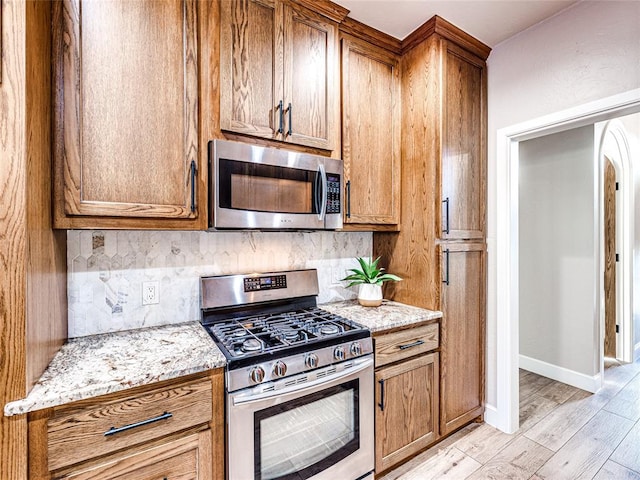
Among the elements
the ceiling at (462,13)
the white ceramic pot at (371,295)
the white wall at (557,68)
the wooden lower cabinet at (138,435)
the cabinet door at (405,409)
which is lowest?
the cabinet door at (405,409)

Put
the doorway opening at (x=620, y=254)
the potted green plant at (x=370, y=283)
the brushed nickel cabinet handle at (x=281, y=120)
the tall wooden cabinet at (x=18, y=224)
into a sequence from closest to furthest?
the tall wooden cabinet at (x=18, y=224) → the brushed nickel cabinet handle at (x=281, y=120) → the potted green plant at (x=370, y=283) → the doorway opening at (x=620, y=254)

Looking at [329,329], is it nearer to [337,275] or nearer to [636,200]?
[337,275]

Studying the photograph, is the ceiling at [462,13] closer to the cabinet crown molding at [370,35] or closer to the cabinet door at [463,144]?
the cabinet crown molding at [370,35]

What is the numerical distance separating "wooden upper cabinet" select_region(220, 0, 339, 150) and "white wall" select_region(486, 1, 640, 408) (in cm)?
121

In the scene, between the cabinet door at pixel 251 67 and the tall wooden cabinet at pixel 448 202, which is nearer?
the cabinet door at pixel 251 67

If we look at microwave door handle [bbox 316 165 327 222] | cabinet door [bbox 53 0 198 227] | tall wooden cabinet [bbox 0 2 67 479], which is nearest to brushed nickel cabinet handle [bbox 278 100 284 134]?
microwave door handle [bbox 316 165 327 222]

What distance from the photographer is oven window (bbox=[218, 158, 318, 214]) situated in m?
1.49

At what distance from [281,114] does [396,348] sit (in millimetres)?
1421

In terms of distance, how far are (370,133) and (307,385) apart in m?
1.54

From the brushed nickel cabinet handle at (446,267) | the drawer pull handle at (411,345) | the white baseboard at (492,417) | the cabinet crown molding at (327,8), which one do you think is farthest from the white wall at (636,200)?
the cabinet crown molding at (327,8)

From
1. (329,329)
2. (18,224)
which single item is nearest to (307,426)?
(329,329)

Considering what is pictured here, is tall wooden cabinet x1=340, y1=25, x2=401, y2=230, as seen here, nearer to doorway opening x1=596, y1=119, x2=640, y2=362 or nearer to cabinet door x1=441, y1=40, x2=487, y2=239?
cabinet door x1=441, y1=40, x2=487, y2=239

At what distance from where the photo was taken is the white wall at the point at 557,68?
1.64 meters

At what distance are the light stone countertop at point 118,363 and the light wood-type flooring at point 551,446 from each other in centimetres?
136
